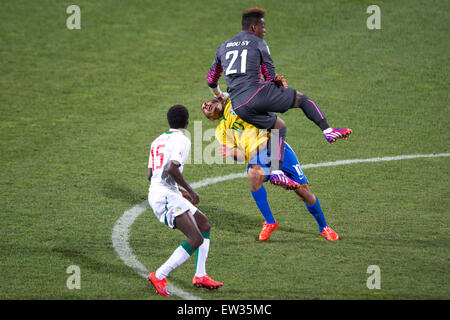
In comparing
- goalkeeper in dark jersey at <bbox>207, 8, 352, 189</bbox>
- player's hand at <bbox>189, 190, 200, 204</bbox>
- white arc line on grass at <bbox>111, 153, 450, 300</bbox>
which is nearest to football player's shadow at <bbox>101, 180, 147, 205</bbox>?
white arc line on grass at <bbox>111, 153, 450, 300</bbox>

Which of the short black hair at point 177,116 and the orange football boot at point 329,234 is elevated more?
the short black hair at point 177,116

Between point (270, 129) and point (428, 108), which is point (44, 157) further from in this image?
point (428, 108)

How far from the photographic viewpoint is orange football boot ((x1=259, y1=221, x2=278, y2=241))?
7121mm

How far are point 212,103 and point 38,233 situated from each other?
2.66m

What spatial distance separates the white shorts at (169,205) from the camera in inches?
227

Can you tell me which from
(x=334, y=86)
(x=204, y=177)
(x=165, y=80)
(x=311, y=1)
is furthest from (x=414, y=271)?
(x=311, y=1)

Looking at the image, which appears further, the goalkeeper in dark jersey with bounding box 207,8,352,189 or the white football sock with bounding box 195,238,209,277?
the goalkeeper in dark jersey with bounding box 207,8,352,189

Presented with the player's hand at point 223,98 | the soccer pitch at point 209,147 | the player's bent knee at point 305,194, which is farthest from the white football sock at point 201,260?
the player's hand at point 223,98

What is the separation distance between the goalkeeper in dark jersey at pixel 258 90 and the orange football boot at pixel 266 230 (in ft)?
2.38

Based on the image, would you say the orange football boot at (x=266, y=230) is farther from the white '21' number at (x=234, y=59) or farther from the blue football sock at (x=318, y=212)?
the white '21' number at (x=234, y=59)

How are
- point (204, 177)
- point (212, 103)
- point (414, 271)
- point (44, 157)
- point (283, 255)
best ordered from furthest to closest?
point (44, 157) < point (204, 177) < point (212, 103) < point (283, 255) < point (414, 271)

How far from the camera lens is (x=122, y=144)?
10.4 metres

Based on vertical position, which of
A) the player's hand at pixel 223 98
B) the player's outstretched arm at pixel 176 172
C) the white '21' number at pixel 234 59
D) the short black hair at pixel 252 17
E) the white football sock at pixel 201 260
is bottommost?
the white football sock at pixel 201 260

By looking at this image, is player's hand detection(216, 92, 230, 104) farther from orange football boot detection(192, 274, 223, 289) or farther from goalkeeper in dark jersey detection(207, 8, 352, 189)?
orange football boot detection(192, 274, 223, 289)
